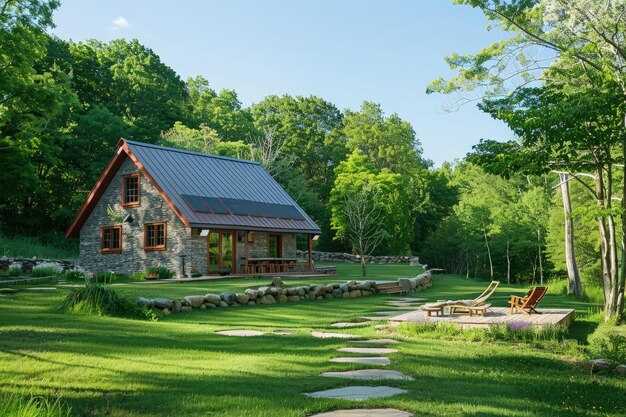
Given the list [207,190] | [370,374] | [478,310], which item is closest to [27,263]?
[207,190]

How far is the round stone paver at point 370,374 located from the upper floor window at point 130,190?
22.0 m

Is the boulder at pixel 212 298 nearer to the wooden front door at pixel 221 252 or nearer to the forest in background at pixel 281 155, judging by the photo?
the forest in background at pixel 281 155

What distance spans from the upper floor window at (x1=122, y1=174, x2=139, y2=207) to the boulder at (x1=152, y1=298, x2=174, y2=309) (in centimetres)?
1506

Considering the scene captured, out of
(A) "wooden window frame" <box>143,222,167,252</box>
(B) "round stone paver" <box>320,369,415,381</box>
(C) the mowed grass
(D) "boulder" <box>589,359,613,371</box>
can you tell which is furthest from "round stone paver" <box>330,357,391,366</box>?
(A) "wooden window frame" <box>143,222,167,252</box>

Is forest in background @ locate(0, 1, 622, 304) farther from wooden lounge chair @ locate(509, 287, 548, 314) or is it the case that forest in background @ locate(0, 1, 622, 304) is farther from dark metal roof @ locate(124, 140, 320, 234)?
dark metal roof @ locate(124, 140, 320, 234)

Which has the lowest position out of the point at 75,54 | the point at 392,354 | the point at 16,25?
the point at 392,354

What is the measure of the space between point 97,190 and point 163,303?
55.5 feet

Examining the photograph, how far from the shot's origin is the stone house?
25984 mm

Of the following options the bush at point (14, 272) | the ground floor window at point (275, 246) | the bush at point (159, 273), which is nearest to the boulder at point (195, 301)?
the bush at point (14, 272)

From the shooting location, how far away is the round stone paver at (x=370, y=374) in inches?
271

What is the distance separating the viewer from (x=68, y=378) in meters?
6.16

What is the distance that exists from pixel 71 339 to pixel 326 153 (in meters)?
55.7

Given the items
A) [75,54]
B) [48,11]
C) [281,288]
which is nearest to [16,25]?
[48,11]

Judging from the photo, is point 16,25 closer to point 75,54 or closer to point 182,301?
point 182,301
